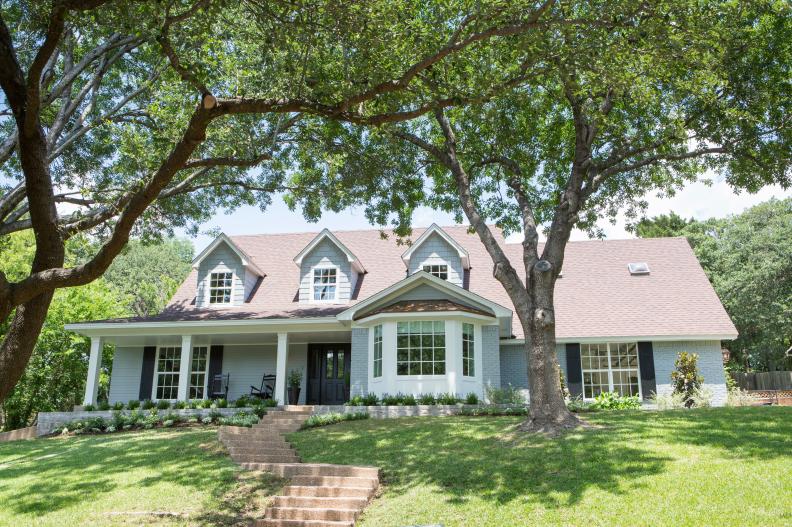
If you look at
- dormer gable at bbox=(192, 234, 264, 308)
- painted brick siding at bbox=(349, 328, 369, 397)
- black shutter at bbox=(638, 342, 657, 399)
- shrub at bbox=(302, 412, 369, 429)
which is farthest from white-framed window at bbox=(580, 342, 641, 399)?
dormer gable at bbox=(192, 234, 264, 308)

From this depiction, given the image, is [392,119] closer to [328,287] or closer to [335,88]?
[335,88]

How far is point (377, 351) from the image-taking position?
1928 centimetres

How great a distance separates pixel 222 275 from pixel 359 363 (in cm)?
715

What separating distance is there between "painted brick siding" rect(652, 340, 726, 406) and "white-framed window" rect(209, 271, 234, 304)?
15114 mm

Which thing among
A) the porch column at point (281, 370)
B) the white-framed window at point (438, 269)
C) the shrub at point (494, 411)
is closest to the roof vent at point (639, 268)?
the white-framed window at point (438, 269)

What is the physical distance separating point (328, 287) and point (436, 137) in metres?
8.06

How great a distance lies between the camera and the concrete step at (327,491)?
955 cm

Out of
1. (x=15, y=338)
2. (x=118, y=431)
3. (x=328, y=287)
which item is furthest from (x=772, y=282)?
(x=15, y=338)

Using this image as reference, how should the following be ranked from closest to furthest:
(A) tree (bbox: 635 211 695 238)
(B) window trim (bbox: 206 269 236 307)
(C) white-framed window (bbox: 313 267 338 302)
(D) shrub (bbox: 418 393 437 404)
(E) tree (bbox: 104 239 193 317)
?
1. (D) shrub (bbox: 418 393 437 404)
2. (C) white-framed window (bbox: 313 267 338 302)
3. (B) window trim (bbox: 206 269 236 307)
4. (A) tree (bbox: 635 211 695 238)
5. (E) tree (bbox: 104 239 193 317)

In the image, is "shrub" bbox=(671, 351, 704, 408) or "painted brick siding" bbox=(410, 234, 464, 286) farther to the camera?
"painted brick siding" bbox=(410, 234, 464, 286)

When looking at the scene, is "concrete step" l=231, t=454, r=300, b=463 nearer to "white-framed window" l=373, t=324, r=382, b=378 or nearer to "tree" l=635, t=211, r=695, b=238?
"white-framed window" l=373, t=324, r=382, b=378

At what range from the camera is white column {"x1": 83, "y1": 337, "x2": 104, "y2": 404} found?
20.5m

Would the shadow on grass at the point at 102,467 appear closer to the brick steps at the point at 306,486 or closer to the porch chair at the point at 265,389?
the brick steps at the point at 306,486

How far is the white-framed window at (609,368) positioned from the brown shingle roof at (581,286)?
811mm
